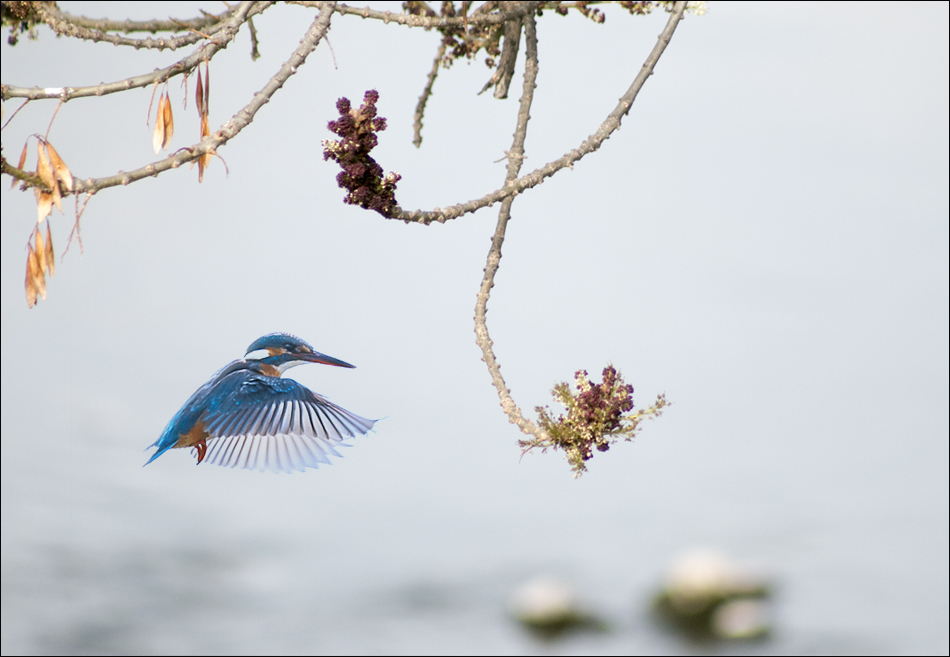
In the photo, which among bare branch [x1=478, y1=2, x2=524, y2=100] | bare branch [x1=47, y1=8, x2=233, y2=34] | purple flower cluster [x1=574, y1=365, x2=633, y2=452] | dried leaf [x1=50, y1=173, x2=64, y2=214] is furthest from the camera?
bare branch [x1=478, y1=2, x2=524, y2=100]

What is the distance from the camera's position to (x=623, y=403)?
2.69 meters

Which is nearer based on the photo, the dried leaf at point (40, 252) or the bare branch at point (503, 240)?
the dried leaf at point (40, 252)

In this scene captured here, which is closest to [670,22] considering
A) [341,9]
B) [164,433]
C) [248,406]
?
[341,9]

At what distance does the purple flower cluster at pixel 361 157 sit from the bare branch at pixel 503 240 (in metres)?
0.50

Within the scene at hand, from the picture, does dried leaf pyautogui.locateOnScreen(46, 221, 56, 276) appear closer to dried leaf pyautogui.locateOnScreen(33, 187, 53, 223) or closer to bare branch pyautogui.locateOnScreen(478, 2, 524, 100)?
dried leaf pyautogui.locateOnScreen(33, 187, 53, 223)

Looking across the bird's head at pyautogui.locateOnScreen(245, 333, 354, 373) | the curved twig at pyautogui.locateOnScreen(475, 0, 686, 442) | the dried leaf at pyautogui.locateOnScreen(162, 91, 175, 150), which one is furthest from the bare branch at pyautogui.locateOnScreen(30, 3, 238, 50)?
the curved twig at pyautogui.locateOnScreen(475, 0, 686, 442)

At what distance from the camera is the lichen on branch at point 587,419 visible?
105 inches

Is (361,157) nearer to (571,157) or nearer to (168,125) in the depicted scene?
(168,125)

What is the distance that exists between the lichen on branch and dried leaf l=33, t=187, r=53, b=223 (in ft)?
4.48

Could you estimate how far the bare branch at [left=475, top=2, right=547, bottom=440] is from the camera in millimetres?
2855

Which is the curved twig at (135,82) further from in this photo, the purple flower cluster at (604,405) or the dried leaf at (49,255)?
the purple flower cluster at (604,405)

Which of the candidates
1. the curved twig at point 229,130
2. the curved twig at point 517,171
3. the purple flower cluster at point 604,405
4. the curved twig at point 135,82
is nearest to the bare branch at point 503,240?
the curved twig at point 517,171

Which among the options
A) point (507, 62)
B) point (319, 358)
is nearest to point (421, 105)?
point (507, 62)

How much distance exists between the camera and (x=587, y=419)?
2678 millimetres
